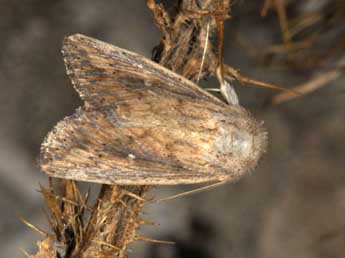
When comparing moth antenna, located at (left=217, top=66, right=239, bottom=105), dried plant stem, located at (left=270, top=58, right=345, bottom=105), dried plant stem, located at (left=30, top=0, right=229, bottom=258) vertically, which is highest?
dried plant stem, located at (left=270, top=58, right=345, bottom=105)

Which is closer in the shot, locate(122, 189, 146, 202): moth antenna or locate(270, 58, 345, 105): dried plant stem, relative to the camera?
locate(122, 189, 146, 202): moth antenna

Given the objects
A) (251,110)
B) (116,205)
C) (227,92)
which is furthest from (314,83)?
(116,205)

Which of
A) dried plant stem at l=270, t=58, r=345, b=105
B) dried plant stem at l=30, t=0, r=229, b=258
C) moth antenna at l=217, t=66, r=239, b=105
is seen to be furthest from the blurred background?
dried plant stem at l=30, t=0, r=229, b=258

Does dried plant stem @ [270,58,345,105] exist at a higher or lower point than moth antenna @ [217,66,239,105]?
higher

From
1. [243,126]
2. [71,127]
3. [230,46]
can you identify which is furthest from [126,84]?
[230,46]

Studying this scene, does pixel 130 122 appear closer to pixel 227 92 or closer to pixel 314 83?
pixel 227 92

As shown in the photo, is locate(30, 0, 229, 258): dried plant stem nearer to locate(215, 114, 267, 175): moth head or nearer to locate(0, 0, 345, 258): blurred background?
locate(215, 114, 267, 175): moth head
